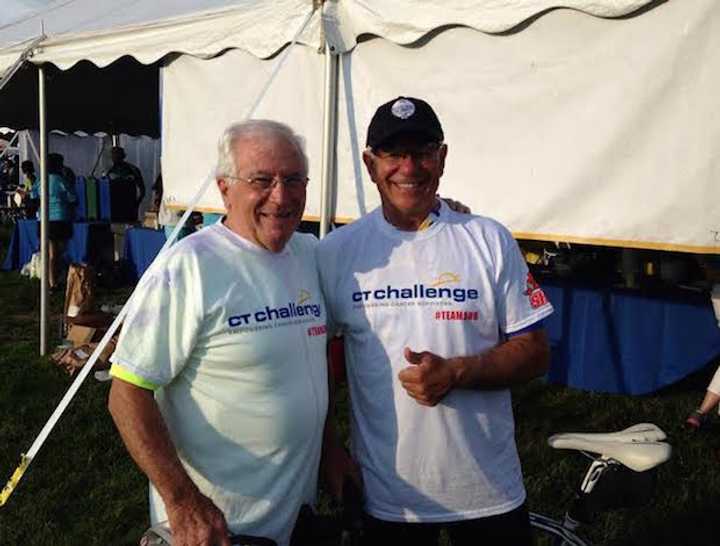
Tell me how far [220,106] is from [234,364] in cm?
345

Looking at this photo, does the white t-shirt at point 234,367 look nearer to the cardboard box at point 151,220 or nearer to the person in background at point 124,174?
the cardboard box at point 151,220

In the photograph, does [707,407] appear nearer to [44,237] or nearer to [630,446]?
[630,446]

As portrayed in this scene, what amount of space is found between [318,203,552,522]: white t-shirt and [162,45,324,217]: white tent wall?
2.39 m

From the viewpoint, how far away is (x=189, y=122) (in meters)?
5.04

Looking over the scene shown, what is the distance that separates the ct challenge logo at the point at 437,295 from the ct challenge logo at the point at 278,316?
0.55 feet

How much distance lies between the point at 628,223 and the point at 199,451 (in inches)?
95.8

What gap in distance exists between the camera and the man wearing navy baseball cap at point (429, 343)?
5.99ft

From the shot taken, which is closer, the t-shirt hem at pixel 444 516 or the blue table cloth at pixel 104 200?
the t-shirt hem at pixel 444 516

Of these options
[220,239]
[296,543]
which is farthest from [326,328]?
[296,543]

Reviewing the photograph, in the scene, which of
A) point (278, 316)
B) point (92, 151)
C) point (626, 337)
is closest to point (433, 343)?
point (278, 316)

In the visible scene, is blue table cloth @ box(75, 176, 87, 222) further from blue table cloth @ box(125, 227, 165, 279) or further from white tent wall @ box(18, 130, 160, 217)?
white tent wall @ box(18, 130, 160, 217)

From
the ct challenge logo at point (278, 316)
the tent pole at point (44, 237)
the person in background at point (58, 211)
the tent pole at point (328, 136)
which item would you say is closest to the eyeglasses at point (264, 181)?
the ct challenge logo at point (278, 316)

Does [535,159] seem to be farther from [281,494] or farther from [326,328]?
[281,494]

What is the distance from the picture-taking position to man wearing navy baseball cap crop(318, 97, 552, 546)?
1.83m
